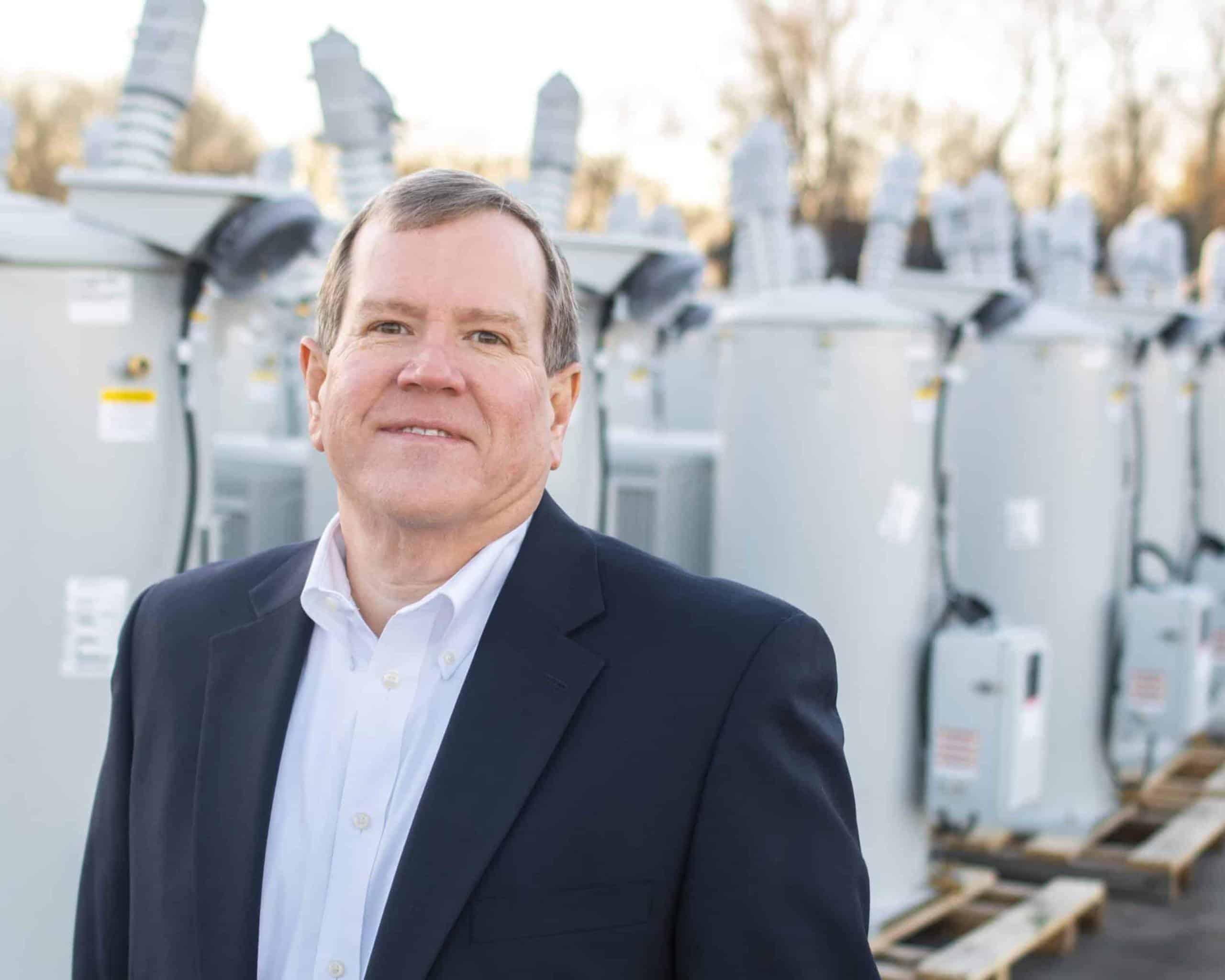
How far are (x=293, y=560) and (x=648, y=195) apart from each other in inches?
760

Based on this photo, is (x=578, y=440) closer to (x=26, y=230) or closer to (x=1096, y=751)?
(x=26, y=230)

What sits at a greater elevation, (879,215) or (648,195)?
(648,195)

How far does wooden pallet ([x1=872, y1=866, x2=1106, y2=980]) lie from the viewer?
436 cm

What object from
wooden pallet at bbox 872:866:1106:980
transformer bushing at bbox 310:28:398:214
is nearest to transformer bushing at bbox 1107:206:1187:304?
wooden pallet at bbox 872:866:1106:980

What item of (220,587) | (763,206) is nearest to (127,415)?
(220,587)

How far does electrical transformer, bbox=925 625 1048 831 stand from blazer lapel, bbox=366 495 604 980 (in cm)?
350

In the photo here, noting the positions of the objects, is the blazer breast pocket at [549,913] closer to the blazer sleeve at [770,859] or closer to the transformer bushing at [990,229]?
the blazer sleeve at [770,859]

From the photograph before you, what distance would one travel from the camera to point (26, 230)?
10.5ft

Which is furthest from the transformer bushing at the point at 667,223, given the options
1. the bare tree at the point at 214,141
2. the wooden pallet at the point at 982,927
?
the bare tree at the point at 214,141

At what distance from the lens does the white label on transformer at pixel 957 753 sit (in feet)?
15.8

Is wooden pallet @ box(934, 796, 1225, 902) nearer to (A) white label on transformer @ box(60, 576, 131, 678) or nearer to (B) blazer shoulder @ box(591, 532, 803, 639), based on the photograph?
(A) white label on transformer @ box(60, 576, 131, 678)

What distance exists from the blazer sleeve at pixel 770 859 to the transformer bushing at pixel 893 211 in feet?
14.4

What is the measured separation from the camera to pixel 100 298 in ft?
10.7

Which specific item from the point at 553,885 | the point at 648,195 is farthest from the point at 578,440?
the point at 648,195
